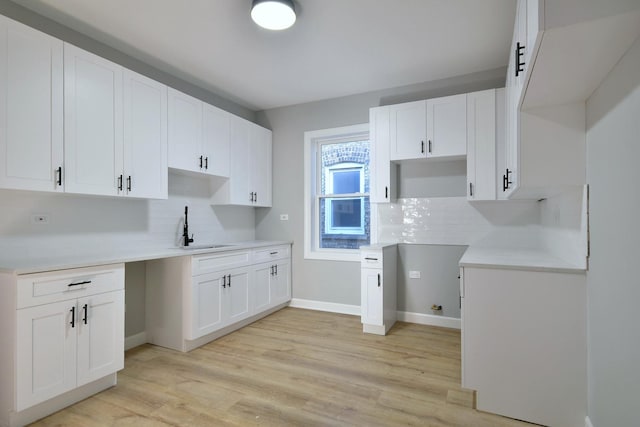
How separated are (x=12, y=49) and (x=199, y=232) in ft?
7.48

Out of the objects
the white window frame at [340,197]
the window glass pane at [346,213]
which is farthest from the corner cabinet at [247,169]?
the window glass pane at [346,213]

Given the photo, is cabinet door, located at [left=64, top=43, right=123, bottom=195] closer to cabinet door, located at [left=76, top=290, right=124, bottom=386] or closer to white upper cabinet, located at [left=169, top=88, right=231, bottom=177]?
white upper cabinet, located at [left=169, top=88, right=231, bottom=177]

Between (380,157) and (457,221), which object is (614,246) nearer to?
(457,221)

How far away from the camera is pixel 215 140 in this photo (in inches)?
150

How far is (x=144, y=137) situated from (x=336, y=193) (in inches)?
96.9

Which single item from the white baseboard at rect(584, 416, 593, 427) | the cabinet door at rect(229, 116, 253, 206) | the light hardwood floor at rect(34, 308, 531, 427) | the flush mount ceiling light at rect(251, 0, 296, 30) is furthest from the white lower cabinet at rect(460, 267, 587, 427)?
the cabinet door at rect(229, 116, 253, 206)

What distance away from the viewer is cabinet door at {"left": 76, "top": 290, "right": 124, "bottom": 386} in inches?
88.7

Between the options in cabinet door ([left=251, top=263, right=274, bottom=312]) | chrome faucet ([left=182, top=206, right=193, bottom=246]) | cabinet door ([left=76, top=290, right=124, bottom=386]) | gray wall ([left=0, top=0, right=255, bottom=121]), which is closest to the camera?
cabinet door ([left=76, top=290, right=124, bottom=386])

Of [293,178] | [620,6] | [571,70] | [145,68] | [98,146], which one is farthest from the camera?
[293,178]

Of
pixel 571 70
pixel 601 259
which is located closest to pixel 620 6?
pixel 571 70

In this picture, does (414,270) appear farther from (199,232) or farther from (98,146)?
(98,146)

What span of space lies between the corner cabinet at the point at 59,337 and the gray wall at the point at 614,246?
9.74 ft

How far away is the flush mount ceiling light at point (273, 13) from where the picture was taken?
7.81 ft

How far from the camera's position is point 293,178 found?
15.6ft
